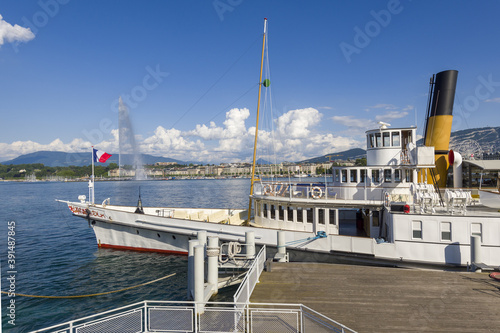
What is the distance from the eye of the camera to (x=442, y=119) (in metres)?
18.9

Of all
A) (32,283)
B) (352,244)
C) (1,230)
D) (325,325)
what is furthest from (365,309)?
(1,230)

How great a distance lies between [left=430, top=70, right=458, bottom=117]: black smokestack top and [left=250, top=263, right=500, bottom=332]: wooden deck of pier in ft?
40.7

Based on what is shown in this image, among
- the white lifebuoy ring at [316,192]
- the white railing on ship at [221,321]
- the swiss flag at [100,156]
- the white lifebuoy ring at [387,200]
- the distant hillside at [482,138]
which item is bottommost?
the white railing on ship at [221,321]

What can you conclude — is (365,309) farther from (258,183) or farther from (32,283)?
(32,283)

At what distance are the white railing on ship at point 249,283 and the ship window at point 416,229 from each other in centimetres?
718

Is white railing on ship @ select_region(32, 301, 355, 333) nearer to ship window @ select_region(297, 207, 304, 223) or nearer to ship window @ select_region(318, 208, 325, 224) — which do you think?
ship window @ select_region(318, 208, 325, 224)

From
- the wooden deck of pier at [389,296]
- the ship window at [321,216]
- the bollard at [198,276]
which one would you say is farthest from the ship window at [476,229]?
the bollard at [198,276]

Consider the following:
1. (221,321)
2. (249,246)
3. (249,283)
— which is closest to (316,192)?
(249,246)

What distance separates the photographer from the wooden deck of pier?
7047mm

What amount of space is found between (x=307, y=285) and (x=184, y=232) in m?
11.0

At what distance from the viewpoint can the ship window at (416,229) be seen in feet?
43.0

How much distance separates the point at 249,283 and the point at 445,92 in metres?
18.2

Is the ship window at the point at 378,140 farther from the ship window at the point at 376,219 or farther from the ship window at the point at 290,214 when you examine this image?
the ship window at the point at 290,214

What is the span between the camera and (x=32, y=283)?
16.1 meters
